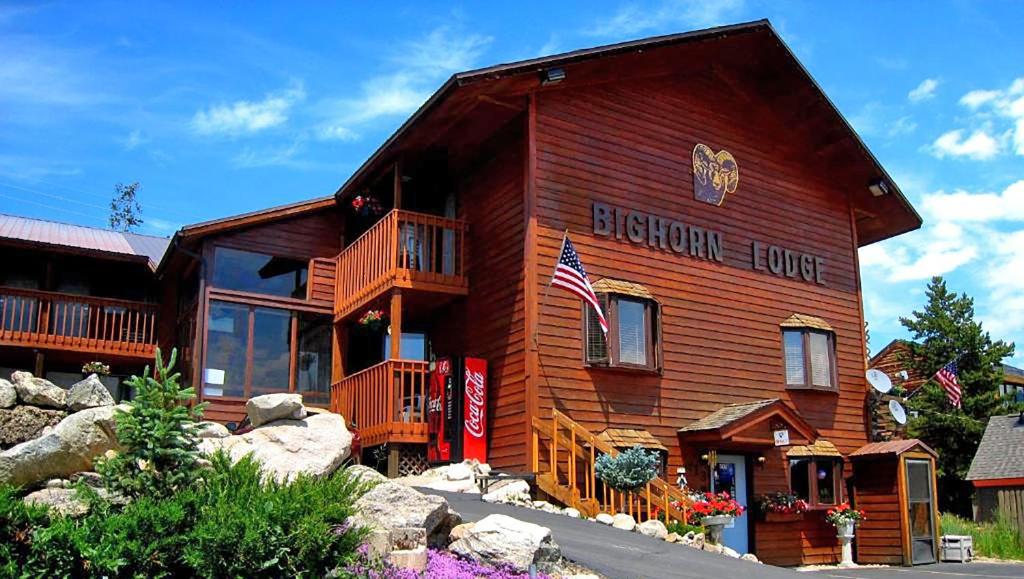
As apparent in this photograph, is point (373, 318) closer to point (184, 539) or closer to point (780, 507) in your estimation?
point (780, 507)

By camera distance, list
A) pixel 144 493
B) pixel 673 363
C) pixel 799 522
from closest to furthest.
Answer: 1. pixel 144 493
2. pixel 673 363
3. pixel 799 522

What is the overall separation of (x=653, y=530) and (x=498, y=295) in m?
5.41

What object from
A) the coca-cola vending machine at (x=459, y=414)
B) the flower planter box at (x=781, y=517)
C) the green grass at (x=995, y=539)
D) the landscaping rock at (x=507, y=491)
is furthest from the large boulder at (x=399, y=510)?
the green grass at (x=995, y=539)

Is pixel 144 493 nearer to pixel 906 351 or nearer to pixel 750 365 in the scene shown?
pixel 750 365

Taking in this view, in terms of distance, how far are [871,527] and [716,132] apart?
8.79 m

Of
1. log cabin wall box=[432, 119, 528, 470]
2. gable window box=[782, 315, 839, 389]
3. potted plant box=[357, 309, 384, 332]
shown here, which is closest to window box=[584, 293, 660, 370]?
log cabin wall box=[432, 119, 528, 470]

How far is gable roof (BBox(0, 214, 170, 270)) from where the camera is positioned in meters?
23.8

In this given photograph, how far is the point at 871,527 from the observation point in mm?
20469

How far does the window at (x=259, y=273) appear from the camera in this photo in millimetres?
20375

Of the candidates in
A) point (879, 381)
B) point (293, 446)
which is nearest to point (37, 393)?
point (293, 446)

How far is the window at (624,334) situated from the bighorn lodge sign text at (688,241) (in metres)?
1.34

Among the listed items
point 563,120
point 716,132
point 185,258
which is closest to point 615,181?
point 563,120

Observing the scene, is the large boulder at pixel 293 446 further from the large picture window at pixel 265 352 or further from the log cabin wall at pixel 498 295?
the large picture window at pixel 265 352

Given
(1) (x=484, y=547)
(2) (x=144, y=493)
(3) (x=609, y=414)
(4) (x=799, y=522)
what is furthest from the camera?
(4) (x=799, y=522)
